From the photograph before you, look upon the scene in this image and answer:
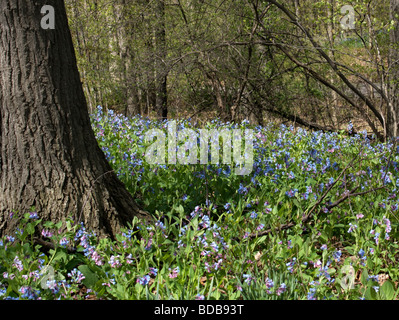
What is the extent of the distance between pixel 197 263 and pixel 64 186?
101 centimetres

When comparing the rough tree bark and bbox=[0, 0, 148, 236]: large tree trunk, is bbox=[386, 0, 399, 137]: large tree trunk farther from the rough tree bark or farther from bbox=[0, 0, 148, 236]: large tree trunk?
bbox=[0, 0, 148, 236]: large tree trunk

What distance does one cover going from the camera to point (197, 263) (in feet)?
8.07

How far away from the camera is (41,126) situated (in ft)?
9.09

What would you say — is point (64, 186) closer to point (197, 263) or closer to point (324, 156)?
point (197, 263)

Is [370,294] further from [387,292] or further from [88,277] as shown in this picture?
[88,277]

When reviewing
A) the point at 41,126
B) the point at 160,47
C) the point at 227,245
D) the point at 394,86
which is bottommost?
the point at 227,245

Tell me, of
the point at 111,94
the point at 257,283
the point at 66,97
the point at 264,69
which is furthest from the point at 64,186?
the point at 111,94

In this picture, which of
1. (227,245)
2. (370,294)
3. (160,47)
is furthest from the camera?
(160,47)

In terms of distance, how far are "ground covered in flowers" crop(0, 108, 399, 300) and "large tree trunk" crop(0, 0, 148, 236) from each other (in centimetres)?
15

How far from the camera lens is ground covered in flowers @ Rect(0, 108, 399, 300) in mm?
2244

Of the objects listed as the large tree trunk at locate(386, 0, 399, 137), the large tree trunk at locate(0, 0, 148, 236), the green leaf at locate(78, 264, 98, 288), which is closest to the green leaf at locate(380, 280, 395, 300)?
the green leaf at locate(78, 264, 98, 288)

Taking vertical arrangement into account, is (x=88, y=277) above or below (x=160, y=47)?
below

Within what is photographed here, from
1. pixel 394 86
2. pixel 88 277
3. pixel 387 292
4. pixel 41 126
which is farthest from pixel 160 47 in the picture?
pixel 387 292

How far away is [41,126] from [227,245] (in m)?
1.36
